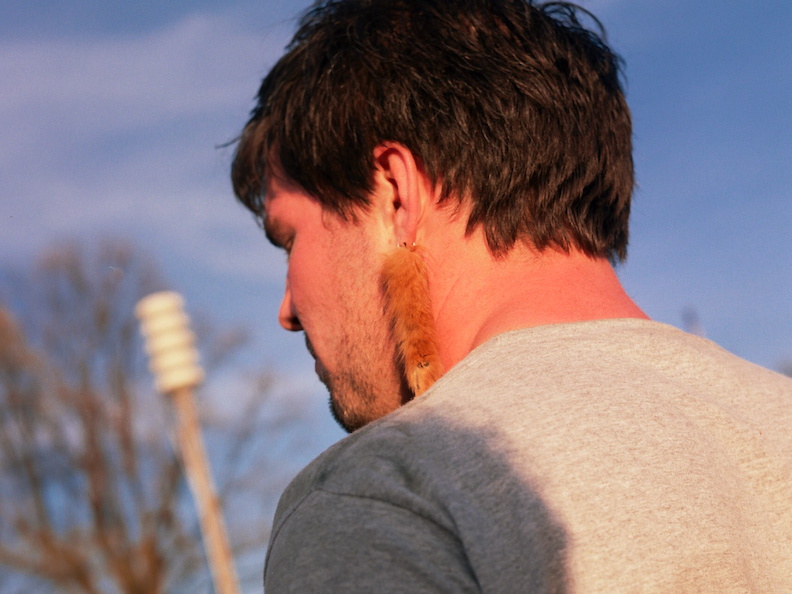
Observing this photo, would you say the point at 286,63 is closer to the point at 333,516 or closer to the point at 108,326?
the point at 333,516

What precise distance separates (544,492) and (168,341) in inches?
214

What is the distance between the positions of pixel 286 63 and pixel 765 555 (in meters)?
1.47

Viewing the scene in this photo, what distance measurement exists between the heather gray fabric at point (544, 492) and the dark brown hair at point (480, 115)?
0.49 m

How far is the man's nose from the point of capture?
2.12 metres

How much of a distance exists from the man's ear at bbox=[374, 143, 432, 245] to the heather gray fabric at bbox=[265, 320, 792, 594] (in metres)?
0.48

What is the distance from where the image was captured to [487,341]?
1.26 meters

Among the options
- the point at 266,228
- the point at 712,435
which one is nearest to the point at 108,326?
the point at 266,228

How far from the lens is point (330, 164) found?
1.81 metres

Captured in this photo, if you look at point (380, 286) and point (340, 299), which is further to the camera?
point (340, 299)

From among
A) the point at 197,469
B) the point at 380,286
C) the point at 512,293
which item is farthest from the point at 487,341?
the point at 197,469

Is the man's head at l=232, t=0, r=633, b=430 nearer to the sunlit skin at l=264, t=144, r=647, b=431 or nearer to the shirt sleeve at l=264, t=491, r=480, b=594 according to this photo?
the sunlit skin at l=264, t=144, r=647, b=431

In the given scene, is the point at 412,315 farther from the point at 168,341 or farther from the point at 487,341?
the point at 168,341

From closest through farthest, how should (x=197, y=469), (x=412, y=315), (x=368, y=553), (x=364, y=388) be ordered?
(x=368, y=553) < (x=412, y=315) < (x=364, y=388) < (x=197, y=469)

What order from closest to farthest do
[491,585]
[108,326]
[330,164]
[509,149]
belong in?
[491,585] < [509,149] < [330,164] < [108,326]
